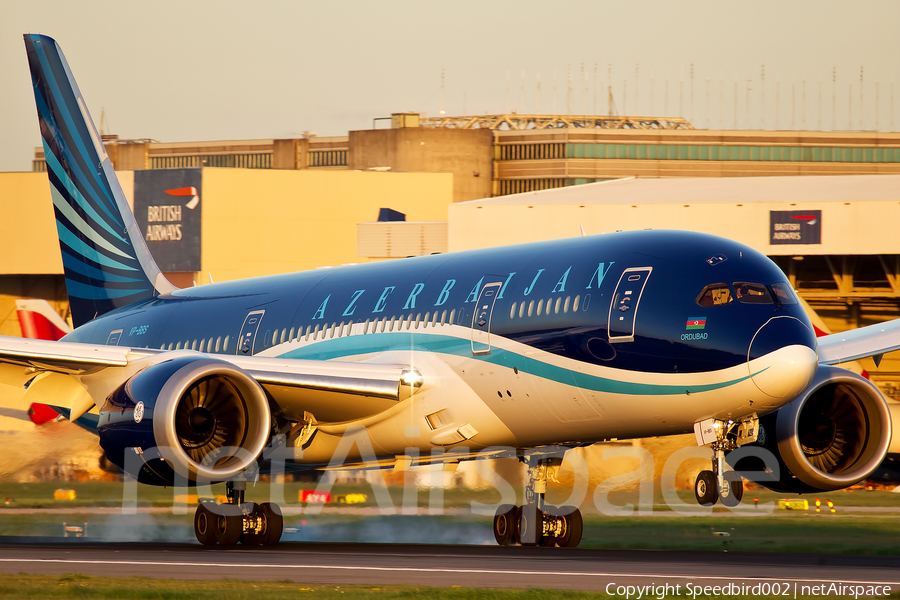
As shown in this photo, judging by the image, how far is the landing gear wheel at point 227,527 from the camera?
→ 812 inches

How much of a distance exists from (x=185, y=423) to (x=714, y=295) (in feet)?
27.7

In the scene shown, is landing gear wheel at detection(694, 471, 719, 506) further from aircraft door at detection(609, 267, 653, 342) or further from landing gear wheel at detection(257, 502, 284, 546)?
landing gear wheel at detection(257, 502, 284, 546)

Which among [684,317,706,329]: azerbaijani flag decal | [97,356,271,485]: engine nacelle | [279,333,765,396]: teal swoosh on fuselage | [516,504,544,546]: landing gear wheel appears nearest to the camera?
[684,317,706,329]: azerbaijani flag decal

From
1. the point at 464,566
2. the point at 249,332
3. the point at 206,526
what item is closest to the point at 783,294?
the point at 464,566

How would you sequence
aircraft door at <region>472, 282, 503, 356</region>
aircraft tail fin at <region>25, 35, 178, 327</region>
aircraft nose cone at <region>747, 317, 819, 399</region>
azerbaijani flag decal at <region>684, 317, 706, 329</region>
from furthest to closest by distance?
aircraft tail fin at <region>25, 35, 178, 327</region> < aircraft door at <region>472, 282, 503, 356</region> < azerbaijani flag decal at <region>684, 317, 706, 329</region> < aircraft nose cone at <region>747, 317, 819, 399</region>

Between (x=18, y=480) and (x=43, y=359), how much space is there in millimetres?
10737

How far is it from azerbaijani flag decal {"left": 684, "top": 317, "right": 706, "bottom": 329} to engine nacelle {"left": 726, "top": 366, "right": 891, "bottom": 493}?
383 centimetres

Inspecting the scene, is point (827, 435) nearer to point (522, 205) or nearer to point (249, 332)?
point (249, 332)

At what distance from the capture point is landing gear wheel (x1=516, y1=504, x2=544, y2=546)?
70.1ft

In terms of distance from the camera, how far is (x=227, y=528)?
20.7m

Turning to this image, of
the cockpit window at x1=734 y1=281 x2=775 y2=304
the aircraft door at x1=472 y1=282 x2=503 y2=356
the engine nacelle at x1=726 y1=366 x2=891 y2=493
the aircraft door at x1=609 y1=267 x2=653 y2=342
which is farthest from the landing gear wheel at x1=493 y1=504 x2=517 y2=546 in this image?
the cockpit window at x1=734 y1=281 x2=775 y2=304

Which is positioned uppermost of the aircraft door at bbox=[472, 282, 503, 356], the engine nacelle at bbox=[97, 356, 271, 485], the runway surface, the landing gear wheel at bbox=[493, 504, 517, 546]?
the aircraft door at bbox=[472, 282, 503, 356]

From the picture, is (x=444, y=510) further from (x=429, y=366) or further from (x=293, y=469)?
(x=429, y=366)

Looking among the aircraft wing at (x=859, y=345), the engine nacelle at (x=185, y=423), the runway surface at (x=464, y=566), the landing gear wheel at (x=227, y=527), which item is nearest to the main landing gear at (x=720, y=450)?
the runway surface at (x=464, y=566)
